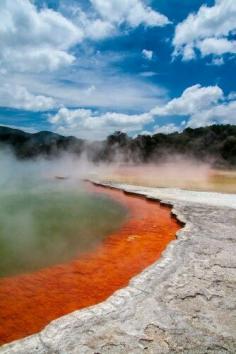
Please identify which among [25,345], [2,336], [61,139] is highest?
[61,139]

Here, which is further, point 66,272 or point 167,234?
point 167,234

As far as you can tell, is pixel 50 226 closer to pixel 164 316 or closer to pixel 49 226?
pixel 49 226

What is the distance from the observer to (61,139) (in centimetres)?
4984

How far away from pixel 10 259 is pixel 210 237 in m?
4.38

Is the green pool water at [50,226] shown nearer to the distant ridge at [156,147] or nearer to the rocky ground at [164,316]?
the rocky ground at [164,316]

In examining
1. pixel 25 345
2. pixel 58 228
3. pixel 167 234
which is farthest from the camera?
pixel 58 228

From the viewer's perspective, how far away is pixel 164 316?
371cm

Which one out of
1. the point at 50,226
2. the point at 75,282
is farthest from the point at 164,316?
the point at 50,226

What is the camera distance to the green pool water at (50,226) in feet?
21.7

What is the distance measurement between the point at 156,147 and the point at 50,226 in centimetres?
3322

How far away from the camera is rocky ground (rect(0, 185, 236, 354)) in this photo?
3.18 metres

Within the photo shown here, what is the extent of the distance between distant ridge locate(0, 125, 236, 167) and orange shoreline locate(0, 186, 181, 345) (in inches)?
1117

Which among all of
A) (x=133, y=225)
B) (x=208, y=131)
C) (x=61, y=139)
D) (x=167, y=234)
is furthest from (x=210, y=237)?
(x=61, y=139)

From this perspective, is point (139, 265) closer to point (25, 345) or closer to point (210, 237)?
point (210, 237)
